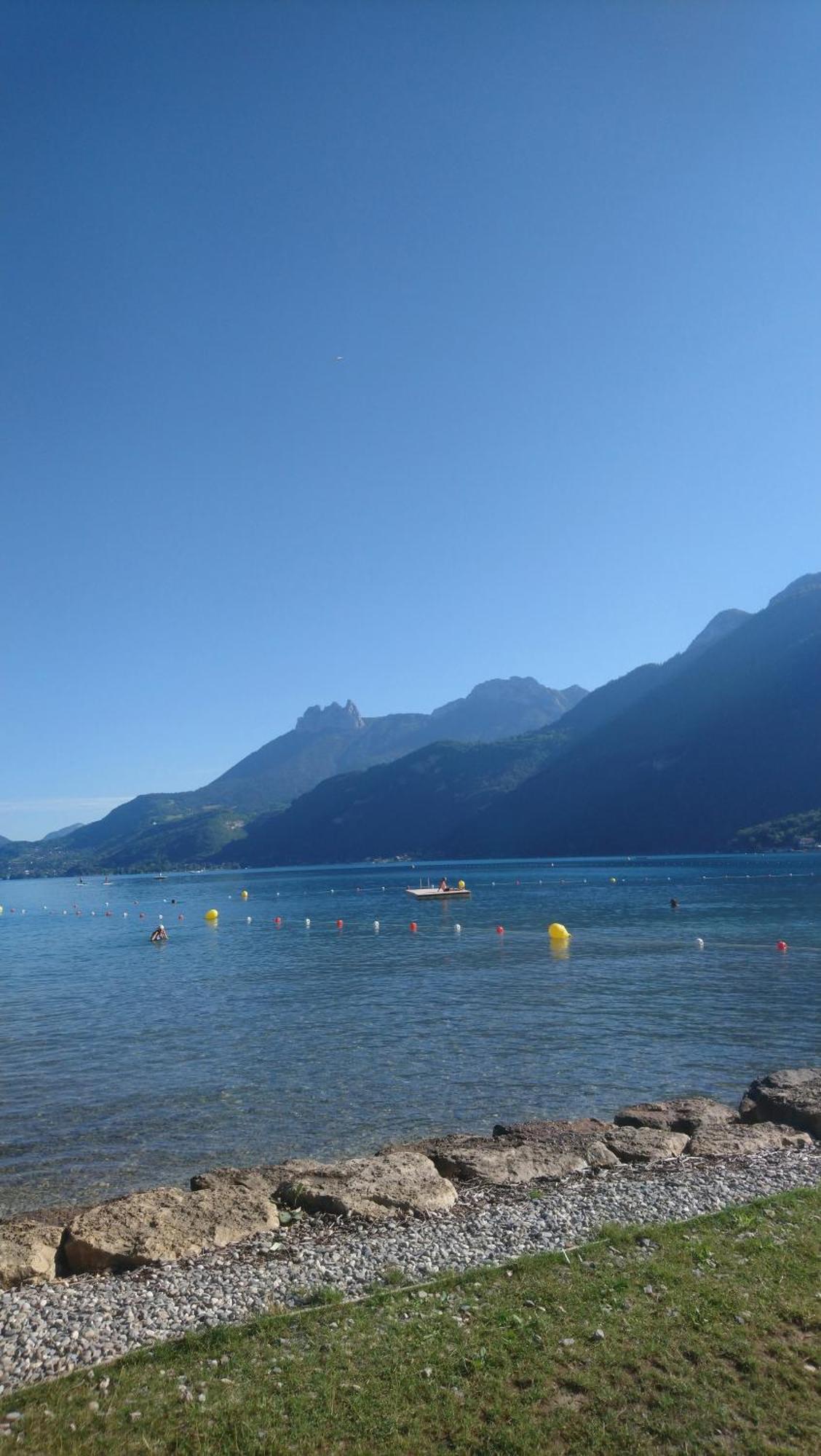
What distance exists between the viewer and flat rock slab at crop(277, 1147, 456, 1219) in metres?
11.1

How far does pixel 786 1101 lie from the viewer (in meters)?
15.6

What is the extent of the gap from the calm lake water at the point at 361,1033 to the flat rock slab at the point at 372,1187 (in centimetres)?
304

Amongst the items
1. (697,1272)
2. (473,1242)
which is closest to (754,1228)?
(697,1272)

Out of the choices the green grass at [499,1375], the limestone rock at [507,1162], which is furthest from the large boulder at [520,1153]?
the green grass at [499,1375]

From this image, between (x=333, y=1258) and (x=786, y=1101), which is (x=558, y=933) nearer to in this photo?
(x=786, y=1101)

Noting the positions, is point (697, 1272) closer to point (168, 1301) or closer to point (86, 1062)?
point (168, 1301)

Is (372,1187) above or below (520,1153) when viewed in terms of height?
above

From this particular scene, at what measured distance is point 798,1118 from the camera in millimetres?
15008

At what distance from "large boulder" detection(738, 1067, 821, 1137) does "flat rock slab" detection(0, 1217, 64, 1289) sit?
41.4 feet

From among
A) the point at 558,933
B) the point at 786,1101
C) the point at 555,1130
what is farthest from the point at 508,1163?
the point at 558,933

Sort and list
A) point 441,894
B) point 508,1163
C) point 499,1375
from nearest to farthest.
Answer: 1. point 499,1375
2. point 508,1163
3. point 441,894

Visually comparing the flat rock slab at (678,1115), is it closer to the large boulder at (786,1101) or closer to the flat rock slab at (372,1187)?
the large boulder at (786,1101)

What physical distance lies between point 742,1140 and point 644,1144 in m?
1.78

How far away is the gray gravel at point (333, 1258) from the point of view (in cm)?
769
